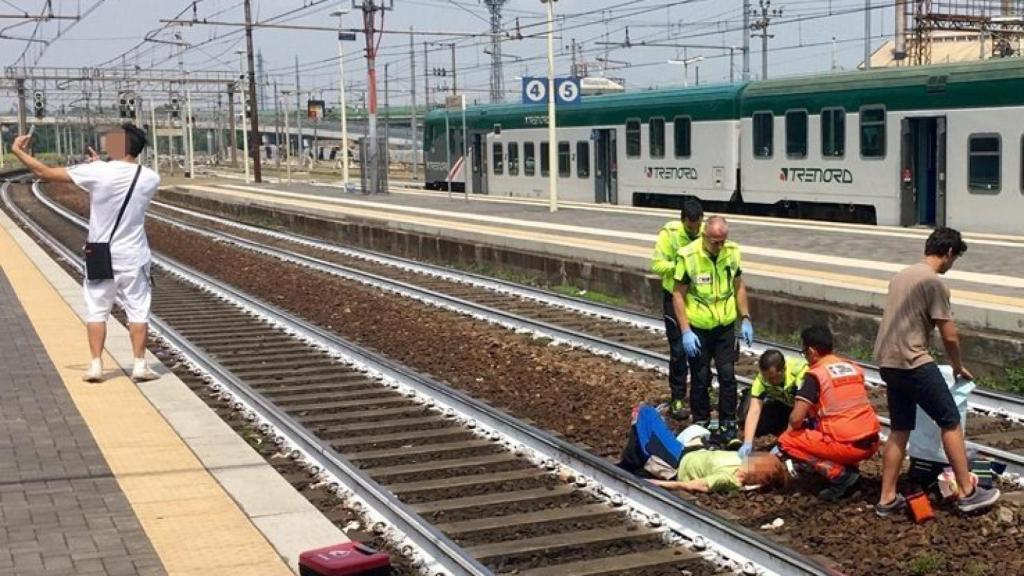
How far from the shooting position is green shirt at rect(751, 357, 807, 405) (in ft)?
24.9

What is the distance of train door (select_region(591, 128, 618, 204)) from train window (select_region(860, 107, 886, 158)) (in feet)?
30.1

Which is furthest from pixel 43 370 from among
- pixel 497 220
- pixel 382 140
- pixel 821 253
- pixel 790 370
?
pixel 382 140

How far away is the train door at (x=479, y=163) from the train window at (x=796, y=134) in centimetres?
1590

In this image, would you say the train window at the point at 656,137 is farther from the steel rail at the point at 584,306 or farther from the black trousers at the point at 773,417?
the black trousers at the point at 773,417

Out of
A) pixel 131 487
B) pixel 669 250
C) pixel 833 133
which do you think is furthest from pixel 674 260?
pixel 833 133

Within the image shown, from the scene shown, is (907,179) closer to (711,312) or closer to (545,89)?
(545,89)

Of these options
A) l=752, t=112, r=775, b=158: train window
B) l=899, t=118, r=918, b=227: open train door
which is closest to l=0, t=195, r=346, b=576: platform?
l=899, t=118, r=918, b=227: open train door

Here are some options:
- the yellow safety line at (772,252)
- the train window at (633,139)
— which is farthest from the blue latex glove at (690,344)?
the train window at (633,139)

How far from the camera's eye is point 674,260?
8.86 m

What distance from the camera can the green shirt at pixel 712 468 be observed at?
714 cm

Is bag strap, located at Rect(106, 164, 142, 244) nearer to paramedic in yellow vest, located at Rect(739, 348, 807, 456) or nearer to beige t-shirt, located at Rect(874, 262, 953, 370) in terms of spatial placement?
paramedic in yellow vest, located at Rect(739, 348, 807, 456)

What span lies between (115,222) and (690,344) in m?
4.58

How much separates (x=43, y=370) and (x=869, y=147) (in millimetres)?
16270

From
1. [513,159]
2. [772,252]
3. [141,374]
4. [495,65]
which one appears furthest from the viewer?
[495,65]
